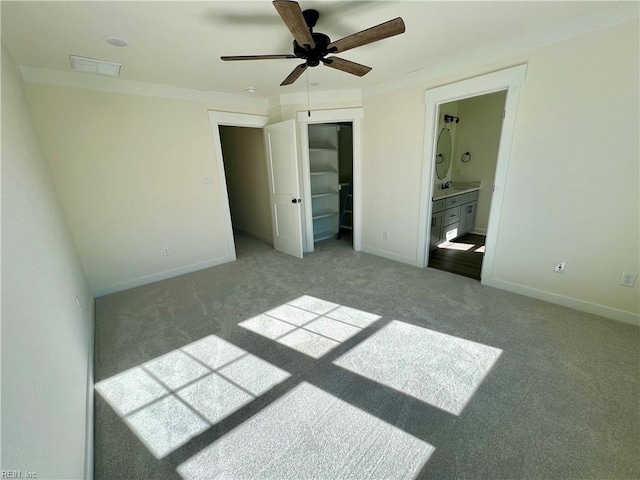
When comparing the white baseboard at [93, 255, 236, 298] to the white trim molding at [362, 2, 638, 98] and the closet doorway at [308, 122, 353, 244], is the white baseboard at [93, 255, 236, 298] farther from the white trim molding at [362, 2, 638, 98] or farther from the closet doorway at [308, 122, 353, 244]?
the white trim molding at [362, 2, 638, 98]

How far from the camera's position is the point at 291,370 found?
1804 mm

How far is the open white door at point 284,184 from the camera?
3482mm

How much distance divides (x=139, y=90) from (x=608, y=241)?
4716 mm

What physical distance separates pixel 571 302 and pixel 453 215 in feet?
6.90

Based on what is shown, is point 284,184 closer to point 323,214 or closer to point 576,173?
point 323,214

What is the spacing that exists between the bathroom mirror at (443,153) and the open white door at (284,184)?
2.68 m

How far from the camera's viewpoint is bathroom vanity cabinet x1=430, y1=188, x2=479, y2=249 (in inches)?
153

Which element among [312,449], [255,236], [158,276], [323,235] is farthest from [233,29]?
[255,236]

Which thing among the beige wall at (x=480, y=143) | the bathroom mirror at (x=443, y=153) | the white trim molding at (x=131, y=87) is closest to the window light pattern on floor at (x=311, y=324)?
the white trim molding at (x=131, y=87)

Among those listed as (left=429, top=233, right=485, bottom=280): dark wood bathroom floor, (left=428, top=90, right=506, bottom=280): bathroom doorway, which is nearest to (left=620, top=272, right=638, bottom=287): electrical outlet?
(left=429, top=233, right=485, bottom=280): dark wood bathroom floor

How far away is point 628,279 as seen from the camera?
2.09 meters

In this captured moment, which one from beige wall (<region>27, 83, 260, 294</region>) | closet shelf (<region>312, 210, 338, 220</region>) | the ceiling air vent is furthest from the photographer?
closet shelf (<region>312, 210, 338, 220</region>)

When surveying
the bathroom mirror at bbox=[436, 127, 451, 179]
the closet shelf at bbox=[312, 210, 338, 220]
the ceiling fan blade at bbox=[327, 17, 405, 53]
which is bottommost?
the closet shelf at bbox=[312, 210, 338, 220]

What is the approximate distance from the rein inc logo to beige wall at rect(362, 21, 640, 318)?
11.2 feet
